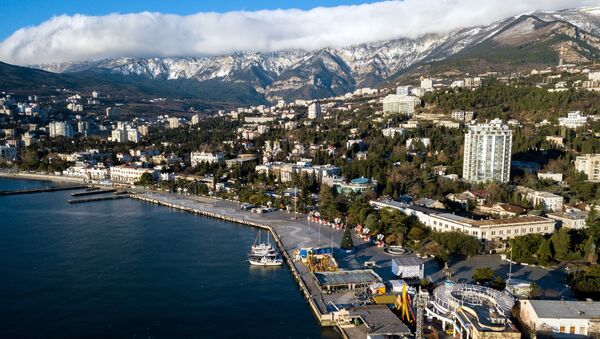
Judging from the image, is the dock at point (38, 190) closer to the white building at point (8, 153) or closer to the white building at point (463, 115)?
the white building at point (8, 153)

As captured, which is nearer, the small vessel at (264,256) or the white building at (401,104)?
the small vessel at (264,256)

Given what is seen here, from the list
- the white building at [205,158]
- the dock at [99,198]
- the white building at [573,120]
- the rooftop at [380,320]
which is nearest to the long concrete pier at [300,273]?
the rooftop at [380,320]

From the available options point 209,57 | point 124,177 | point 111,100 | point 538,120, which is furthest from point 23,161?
point 209,57

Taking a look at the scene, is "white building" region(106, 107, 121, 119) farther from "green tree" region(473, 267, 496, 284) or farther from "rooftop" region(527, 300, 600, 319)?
"rooftop" region(527, 300, 600, 319)

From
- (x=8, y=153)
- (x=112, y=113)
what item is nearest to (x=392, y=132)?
(x=8, y=153)

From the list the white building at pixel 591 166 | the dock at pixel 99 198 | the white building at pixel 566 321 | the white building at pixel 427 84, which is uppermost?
the white building at pixel 427 84

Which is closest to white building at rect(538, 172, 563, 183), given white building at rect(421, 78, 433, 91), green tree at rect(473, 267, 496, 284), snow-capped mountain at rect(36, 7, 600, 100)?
green tree at rect(473, 267, 496, 284)
